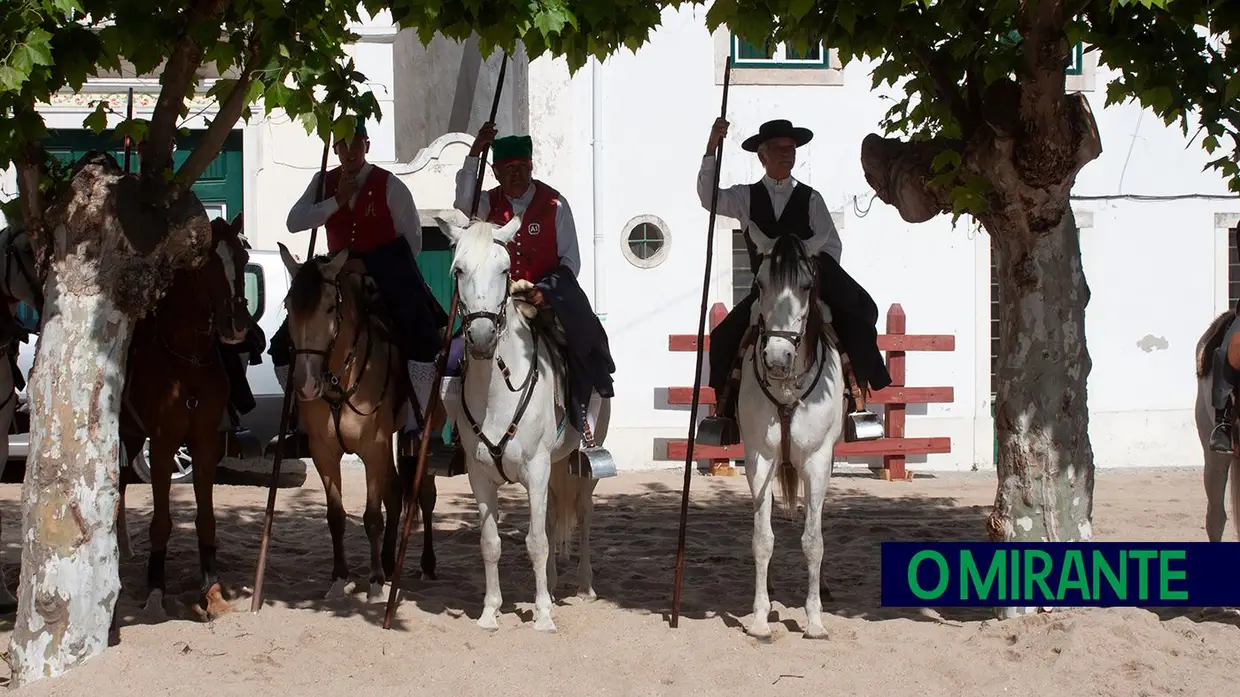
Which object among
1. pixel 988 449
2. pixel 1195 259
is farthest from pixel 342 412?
pixel 1195 259

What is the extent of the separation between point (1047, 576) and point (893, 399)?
677 centimetres

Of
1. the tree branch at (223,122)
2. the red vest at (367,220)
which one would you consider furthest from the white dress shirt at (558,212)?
the tree branch at (223,122)

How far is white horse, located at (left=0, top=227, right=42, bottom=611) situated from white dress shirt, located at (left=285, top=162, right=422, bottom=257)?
1.43 m

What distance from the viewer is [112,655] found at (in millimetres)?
6617

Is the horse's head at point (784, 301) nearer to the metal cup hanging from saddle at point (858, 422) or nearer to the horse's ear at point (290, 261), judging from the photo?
the metal cup hanging from saddle at point (858, 422)

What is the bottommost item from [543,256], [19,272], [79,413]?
[79,413]

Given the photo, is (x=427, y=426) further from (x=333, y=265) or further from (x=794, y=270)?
(x=794, y=270)

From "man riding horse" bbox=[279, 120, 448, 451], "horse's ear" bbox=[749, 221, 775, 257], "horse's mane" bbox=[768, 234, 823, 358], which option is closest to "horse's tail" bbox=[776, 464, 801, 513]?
"horse's mane" bbox=[768, 234, 823, 358]

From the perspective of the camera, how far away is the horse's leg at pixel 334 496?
26.6 ft

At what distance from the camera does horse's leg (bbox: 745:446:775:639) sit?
7.58 meters

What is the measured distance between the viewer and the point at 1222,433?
8.11 metres

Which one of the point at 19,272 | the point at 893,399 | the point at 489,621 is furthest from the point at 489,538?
the point at 893,399

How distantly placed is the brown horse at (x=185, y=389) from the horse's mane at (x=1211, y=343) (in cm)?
545

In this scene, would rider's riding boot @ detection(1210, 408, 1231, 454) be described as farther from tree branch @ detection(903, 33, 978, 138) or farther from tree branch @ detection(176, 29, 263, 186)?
tree branch @ detection(176, 29, 263, 186)
